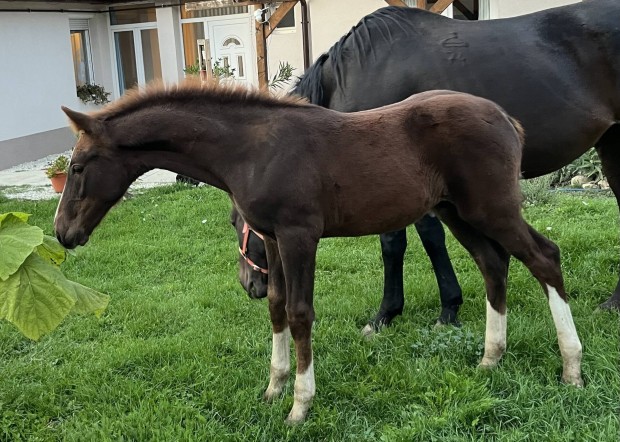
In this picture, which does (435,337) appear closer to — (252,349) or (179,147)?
(252,349)

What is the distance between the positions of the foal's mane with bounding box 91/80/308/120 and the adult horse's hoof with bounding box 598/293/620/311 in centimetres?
253

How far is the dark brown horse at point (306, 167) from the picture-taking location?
2955mm

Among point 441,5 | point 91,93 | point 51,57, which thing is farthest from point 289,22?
point 91,93

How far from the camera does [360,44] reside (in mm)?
4266

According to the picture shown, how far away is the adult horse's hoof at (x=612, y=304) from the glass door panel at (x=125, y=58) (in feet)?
43.6

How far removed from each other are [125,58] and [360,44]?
12784 millimetres

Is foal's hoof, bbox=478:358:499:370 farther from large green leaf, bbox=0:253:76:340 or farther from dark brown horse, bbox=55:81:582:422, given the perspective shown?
large green leaf, bbox=0:253:76:340

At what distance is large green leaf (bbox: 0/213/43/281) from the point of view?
2826mm

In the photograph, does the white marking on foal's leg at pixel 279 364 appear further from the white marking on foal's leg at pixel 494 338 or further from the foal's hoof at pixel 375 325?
the white marking on foal's leg at pixel 494 338

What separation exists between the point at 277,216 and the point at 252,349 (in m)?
1.36

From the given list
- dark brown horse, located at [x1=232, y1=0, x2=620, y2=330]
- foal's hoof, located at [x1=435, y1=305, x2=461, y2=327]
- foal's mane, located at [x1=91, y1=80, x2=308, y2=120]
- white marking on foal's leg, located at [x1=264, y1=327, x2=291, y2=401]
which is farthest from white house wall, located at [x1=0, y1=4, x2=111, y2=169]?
white marking on foal's leg, located at [x1=264, y1=327, x2=291, y2=401]

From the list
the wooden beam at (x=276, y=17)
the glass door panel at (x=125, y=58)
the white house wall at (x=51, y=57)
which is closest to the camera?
the wooden beam at (x=276, y=17)

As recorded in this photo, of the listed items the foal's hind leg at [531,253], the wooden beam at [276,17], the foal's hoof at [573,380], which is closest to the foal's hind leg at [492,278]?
the foal's hind leg at [531,253]

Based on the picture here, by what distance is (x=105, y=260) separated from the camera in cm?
630
